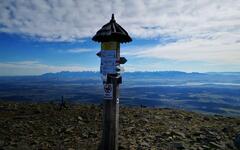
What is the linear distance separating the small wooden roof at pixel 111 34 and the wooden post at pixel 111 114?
0.16 meters

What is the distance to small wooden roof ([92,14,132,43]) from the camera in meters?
8.51

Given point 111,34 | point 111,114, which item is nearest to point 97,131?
point 111,114

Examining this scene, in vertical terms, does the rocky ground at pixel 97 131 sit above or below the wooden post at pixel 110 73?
below

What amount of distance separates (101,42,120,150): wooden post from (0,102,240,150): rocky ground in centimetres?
182

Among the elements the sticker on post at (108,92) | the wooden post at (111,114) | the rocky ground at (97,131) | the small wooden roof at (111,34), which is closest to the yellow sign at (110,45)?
the wooden post at (111,114)

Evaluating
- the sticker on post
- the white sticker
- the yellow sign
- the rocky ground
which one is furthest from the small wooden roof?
the rocky ground

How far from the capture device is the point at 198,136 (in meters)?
12.0

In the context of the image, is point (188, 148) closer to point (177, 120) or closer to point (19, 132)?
point (177, 120)

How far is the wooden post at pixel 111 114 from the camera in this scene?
8.59 m

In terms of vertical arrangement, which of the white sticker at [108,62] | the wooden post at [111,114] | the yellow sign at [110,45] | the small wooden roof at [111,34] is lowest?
the wooden post at [111,114]

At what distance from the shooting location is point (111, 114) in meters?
8.59

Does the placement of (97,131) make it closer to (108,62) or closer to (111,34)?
(108,62)

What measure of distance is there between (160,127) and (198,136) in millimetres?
2163

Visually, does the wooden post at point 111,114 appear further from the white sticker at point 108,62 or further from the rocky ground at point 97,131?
the rocky ground at point 97,131
